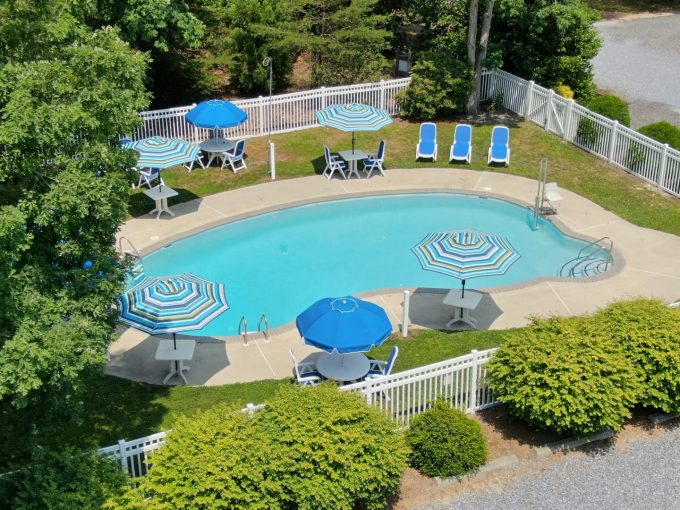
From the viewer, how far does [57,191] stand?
9.59 m

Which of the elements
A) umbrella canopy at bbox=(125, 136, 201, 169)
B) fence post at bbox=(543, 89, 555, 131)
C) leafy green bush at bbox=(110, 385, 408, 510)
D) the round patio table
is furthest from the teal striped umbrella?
leafy green bush at bbox=(110, 385, 408, 510)

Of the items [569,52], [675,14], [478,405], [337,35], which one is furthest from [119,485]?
[675,14]

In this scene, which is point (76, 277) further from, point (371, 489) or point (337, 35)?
point (337, 35)

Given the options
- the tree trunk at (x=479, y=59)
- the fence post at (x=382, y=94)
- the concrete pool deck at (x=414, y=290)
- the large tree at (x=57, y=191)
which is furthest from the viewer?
the fence post at (x=382, y=94)

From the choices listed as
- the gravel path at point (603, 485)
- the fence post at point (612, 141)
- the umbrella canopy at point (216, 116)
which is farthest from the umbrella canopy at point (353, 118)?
the gravel path at point (603, 485)

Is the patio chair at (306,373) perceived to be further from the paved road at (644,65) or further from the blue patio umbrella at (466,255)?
the paved road at (644,65)

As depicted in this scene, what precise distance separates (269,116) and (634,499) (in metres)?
16.5

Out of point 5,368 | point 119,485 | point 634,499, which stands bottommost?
point 634,499

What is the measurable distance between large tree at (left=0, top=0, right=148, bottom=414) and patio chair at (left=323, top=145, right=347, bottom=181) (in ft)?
42.7

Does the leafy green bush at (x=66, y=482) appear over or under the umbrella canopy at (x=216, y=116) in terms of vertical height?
under

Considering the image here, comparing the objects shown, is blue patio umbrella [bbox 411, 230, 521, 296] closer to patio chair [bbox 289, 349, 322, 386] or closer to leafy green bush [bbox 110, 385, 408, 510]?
patio chair [bbox 289, 349, 322, 386]

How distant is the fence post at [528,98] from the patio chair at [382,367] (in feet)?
46.3

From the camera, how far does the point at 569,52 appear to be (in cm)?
2847

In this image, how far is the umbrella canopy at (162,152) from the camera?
20.2m
